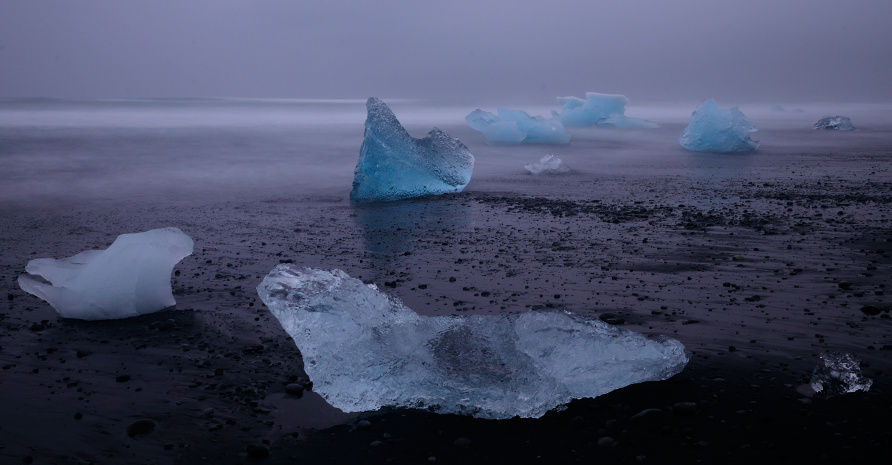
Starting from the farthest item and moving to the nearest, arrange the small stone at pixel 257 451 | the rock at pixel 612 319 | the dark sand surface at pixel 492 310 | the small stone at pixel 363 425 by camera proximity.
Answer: the rock at pixel 612 319 < the small stone at pixel 363 425 < the dark sand surface at pixel 492 310 < the small stone at pixel 257 451

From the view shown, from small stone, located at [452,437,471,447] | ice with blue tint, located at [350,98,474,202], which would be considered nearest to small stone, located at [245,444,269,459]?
small stone, located at [452,437,471,447]

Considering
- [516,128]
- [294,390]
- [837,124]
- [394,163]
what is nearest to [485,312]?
[294,390]

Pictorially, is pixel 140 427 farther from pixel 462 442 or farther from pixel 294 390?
pixel 462 442

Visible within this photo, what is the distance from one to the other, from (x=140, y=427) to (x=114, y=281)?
7.81 feet

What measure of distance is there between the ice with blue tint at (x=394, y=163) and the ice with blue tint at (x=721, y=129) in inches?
485

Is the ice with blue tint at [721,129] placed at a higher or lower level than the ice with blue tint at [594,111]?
lower

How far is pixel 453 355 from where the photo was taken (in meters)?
4.67

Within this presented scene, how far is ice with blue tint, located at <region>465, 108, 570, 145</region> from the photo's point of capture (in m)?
26.5

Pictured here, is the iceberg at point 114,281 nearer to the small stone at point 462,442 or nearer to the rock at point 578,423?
the small stone at point 462,442

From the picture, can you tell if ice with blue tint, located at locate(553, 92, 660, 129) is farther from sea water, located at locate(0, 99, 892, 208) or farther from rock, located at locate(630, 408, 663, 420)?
rock, located at locate(630, 408, 663, 420)

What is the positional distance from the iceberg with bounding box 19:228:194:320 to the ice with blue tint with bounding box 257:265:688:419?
1570 mm

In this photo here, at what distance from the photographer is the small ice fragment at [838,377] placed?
4.22 m

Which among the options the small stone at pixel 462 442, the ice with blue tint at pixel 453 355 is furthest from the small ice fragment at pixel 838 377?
the small stone at pixel 462 442

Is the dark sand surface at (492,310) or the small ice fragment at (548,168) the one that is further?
the small ice fragment at (548,168)
